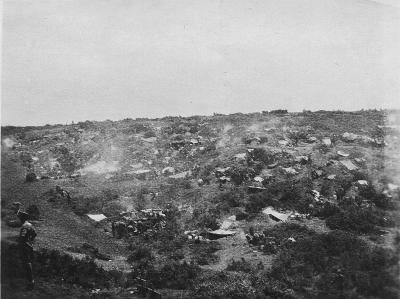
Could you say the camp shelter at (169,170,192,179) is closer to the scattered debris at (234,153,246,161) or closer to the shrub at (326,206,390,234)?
the scattered debris at (234,153,246,161)

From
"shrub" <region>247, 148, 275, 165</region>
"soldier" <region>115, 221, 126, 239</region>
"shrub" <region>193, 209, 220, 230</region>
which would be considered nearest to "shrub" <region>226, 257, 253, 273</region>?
"shrub" <region>193, 209, 220, 230</region>

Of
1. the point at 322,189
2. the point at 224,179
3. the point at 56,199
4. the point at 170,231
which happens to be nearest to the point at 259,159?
the point at 224,179

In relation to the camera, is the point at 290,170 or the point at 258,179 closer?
the point at 258,179

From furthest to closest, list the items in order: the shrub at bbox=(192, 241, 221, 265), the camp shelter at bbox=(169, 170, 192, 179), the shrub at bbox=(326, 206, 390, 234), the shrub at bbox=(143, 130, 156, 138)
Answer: the shrub at bbox=(143, 130, 156, 138), the camp shelter at bbox=(169, 170, 192, 179), the shrub at bbox=(326, 206, 390, 234), the shrub at bbox=(192, 241, 221, 265)

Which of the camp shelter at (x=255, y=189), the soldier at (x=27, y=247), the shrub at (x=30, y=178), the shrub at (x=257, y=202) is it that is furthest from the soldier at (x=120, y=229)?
the shrub at (x=30, y=178)

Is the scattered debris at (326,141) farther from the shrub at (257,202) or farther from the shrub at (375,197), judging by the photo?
the shrub at (257,202)

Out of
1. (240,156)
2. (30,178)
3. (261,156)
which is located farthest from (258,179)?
(30,178)

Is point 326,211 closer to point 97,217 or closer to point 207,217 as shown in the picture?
point 207,217

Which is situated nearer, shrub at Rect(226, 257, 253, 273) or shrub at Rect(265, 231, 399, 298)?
shrub at Rect(265, 231, 399, 298)

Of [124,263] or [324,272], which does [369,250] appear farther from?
[124,263]
